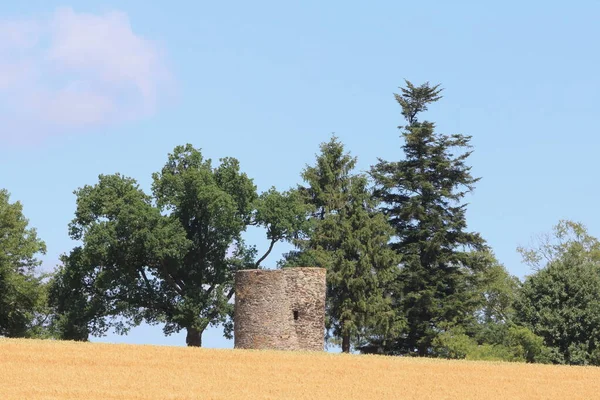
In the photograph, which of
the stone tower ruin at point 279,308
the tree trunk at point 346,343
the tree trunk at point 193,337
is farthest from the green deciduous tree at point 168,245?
the stone tower ruin at point 279,308

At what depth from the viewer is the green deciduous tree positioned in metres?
47.2

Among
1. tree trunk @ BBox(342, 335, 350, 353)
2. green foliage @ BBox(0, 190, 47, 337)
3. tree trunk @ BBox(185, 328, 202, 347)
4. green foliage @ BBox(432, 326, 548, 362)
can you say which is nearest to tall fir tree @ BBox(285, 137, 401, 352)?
tree trunk @ BBox(342, 335, 350, 353)

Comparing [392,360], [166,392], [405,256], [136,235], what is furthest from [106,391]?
[405,256]

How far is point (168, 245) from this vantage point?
4681 centimetres

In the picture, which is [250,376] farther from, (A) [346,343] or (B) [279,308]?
(A) [346,343]

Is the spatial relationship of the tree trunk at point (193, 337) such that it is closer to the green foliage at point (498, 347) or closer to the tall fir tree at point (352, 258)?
the tall fir tree at point (352, 258)

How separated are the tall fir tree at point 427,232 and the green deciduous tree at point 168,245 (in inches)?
284

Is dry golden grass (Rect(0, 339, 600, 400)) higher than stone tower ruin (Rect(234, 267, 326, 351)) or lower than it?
lower

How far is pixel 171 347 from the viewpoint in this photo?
33.8 m

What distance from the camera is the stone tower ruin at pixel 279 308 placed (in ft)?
113

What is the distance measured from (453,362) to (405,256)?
67.5 ft

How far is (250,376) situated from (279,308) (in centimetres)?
779

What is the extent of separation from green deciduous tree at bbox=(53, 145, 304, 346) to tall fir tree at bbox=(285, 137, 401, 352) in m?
2.89

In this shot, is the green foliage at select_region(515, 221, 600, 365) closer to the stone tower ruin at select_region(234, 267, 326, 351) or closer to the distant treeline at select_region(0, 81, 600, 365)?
the distant treeline at select_region(0, 81, 600, 365)
